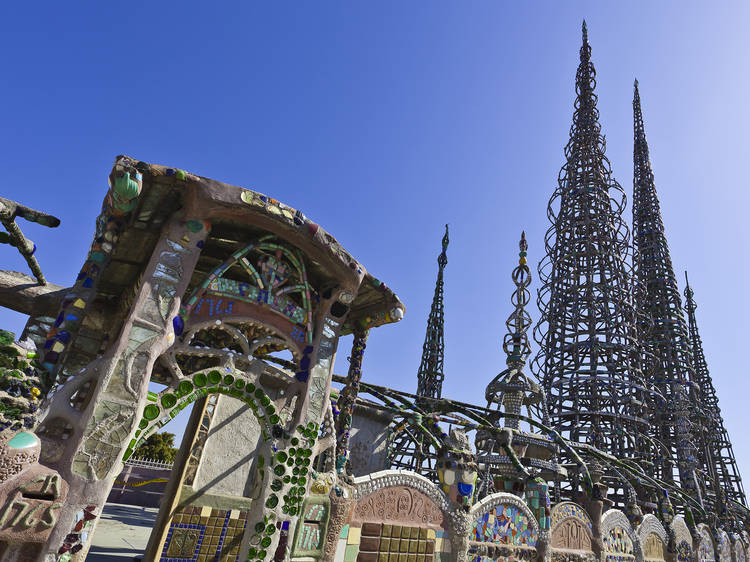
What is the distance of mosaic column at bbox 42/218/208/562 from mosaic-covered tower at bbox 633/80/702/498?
28605 mm

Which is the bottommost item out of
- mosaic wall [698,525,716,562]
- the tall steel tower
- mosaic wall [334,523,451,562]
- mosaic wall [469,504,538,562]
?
mosaic wall [334,523,451,562]

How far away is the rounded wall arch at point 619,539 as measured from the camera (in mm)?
12430

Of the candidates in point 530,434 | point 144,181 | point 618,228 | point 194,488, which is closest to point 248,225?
point 144,181

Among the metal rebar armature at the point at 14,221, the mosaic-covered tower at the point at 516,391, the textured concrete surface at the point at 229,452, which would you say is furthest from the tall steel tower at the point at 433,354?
the metal rebar armature at the point at 14,221

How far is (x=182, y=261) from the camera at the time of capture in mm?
6820

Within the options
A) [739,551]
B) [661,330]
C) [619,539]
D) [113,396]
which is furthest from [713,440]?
[113,396]

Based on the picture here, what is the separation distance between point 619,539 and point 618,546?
20cm

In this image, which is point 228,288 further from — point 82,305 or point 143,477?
point 143,477

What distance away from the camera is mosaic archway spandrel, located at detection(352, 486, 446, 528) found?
8163 millimetres

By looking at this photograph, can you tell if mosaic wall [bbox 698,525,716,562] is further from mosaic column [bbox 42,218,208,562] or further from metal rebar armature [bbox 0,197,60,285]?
metal rebar armature [bbox 0,197,60,285]

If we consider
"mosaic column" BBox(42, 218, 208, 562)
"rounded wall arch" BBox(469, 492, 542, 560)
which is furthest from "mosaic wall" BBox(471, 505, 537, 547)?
"mosaic column" BBox(42, 218, 208, 562)

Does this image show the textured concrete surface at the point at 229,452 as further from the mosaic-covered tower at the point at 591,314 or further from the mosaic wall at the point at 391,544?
the mosaic-covered tower at the point at 591,314

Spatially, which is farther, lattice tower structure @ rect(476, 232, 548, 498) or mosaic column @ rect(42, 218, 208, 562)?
lattice tower structure @ rect(476, 232, 548, 498)

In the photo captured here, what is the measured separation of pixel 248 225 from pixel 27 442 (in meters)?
4.00
